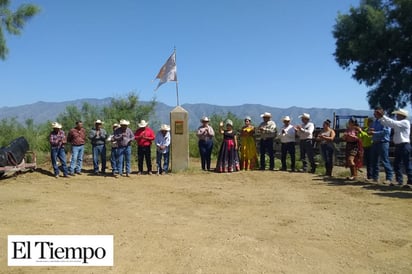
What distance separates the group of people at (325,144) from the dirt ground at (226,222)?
0.67 metres

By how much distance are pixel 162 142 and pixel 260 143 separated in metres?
2.84

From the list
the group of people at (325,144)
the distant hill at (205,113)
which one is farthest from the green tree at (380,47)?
the group of people at (325,144)

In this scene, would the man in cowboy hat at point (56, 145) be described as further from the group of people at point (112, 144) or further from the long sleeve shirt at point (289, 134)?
the long sleeve shirt at point (289, 134)

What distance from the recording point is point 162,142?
37.7 feet

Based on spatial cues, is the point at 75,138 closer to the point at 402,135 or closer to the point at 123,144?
the point at 123,144

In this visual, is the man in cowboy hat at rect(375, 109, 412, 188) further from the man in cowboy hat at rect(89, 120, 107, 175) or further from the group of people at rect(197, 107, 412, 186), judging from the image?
the man in cowboy hat at rect(89, 120, 107, 175)

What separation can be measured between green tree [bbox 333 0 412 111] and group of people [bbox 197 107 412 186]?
1036cm

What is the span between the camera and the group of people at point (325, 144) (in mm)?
8805

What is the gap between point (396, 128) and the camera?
8727 millimetres

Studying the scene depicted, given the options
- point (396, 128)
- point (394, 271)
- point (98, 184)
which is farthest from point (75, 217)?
point (396, 128)

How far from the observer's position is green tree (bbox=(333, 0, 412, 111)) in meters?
19.8

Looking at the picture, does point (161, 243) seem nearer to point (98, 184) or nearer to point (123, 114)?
point (98, 184)

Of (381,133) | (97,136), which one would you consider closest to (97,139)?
(97,136)

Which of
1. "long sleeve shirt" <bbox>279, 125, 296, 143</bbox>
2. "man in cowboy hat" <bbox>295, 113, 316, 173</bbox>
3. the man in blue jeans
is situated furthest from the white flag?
the man in blue jeans
